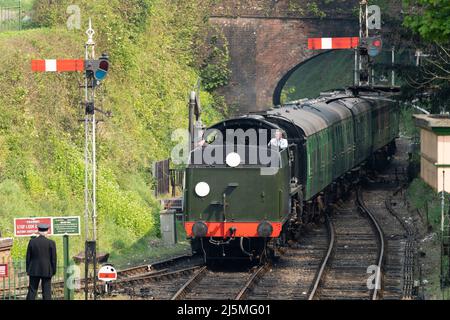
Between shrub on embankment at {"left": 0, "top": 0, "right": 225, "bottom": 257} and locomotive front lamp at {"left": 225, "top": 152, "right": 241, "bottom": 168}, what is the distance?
458 cm

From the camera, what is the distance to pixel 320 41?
108ft

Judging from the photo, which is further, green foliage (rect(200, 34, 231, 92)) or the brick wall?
the brick wall

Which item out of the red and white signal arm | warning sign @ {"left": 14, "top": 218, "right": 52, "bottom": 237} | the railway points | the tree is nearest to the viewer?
warning sign @ {"left": 14, "top": 218, "right": 52, "bottom": 237}

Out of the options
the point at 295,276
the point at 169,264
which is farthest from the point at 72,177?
the point at 295,276

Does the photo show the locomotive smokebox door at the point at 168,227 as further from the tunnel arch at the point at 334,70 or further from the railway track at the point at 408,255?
the tunnel arch at the point at 334,70

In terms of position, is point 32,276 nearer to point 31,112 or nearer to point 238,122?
point 238,122

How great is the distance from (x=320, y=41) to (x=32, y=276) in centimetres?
1798

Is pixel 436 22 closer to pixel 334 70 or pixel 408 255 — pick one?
pixel 408 255

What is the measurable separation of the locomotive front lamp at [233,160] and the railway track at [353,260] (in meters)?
2.50

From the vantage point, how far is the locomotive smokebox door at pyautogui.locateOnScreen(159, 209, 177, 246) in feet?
86.0

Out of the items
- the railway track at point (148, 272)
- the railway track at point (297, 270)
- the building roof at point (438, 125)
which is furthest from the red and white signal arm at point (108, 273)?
the building roof at point (438, 125)

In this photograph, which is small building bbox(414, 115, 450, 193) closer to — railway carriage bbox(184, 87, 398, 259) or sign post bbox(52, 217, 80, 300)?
railway carriage bbox(184, 87, 398, 259)

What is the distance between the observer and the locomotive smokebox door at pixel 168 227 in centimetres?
2620

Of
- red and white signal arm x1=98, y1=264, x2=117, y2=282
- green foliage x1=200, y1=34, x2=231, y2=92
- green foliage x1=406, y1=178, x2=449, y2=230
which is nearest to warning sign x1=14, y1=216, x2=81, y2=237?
red and white signal arm x1=98, y1=264, x2=117, y2=282
